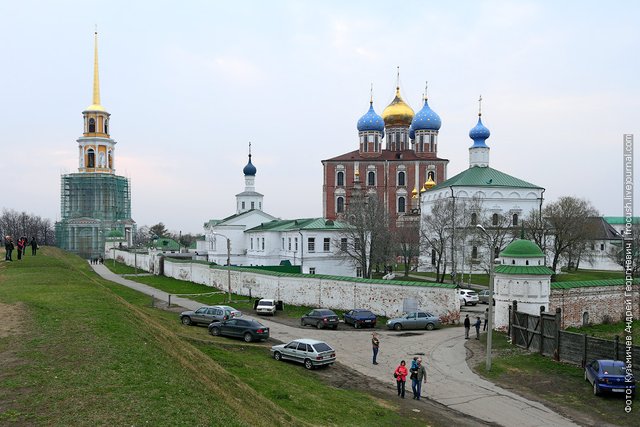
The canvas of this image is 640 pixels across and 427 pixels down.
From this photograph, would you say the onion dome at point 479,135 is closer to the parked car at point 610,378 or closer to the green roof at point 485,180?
the green roof at point 485,180

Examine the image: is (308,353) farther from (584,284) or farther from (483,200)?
(483,200)

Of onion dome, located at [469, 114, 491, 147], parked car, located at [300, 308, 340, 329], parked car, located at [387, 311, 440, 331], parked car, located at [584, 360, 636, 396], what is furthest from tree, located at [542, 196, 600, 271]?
parked car, located at [584, 360, 636, 396]

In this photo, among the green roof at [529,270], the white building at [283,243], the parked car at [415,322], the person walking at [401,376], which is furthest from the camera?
the white building at [283,243]

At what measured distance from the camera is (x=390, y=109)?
83.9 metres

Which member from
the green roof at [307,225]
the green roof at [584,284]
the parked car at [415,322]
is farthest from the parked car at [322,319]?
the green roof at [307,225]

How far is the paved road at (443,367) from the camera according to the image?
16031 mm

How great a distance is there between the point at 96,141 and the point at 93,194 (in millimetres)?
9301

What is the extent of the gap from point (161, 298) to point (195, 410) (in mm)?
Answer: 32979

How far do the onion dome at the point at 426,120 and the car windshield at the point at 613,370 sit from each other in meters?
63.7

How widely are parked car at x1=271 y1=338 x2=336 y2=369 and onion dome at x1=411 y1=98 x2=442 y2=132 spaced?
6224 cm

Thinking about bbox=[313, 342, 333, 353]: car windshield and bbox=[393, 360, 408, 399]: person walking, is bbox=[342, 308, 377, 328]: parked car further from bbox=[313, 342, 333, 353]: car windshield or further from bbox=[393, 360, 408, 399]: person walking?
bbox=[393, 360, 408, 399]: person walking

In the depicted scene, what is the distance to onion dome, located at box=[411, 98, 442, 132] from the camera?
257 feet

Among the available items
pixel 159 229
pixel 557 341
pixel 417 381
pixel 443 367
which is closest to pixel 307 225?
pixel 443 367

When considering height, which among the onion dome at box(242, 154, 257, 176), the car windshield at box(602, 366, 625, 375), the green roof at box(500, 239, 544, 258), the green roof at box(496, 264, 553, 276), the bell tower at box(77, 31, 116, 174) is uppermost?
the bell tower at box(77, 31, 116, 174)
